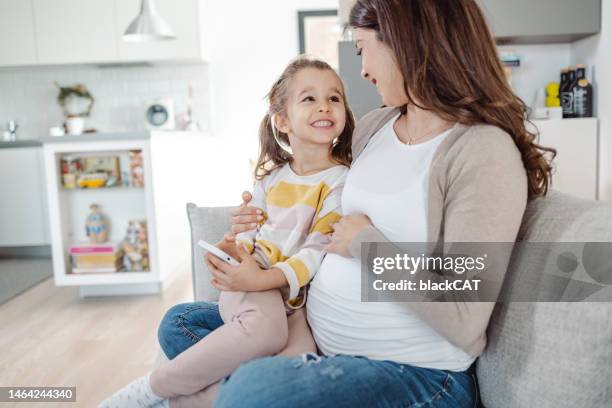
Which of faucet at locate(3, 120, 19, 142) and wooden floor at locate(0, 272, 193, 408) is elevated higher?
faucet at locate(3, 120, 19, 142)

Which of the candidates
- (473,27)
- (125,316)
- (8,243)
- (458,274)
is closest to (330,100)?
(473,27)

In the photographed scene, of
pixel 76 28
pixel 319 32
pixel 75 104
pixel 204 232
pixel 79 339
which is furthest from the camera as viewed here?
pixel 319 32

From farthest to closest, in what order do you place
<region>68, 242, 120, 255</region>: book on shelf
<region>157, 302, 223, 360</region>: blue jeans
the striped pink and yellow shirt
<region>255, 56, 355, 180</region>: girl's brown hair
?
1. <region>68, 242, 120, 255</region>: book on shelf
2. <region>255, 56, 355, 180</region>: girl's brown hair
3. <region>157, 302, 223, 360</region>: blue jeans
4. the striped pink and yellow shirt

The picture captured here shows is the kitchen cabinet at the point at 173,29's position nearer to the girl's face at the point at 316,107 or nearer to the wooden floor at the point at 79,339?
the wooden floor at the point at 79,339

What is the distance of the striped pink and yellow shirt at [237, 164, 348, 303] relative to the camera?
1287 mm

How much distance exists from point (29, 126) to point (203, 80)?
5.20 feet

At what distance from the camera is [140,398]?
125 cm

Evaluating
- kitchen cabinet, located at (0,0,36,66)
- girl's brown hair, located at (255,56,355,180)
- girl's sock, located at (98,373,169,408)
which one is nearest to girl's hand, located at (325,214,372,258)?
girl's brown hair, located at (255,56,355,180)

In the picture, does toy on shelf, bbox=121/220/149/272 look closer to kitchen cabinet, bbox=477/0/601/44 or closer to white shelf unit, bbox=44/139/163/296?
white shelf unit, bbox=44/139/163/296

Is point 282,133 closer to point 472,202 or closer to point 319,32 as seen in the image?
point 472,202

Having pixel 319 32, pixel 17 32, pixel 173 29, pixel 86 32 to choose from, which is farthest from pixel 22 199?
pixel 319 32

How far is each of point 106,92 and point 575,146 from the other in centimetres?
383

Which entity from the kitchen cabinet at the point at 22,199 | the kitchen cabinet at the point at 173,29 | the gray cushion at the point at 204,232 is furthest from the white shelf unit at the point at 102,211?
the gray cushion at the point at 204,232

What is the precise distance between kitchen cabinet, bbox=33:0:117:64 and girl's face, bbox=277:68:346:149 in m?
3.69
